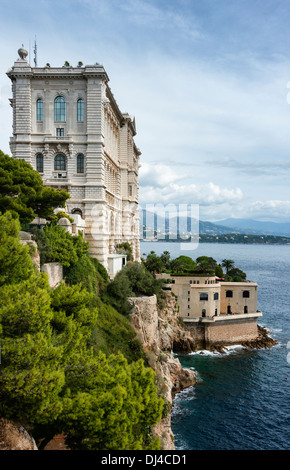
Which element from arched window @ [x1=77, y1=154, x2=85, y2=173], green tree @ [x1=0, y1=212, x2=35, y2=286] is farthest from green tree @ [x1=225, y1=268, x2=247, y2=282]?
green tree @ [x1=0, y1=212, x2=35, y2=286]

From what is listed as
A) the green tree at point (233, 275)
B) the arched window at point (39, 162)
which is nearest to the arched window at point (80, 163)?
the arched window at point (39, 162)

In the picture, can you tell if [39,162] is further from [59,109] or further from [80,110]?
[80,110]

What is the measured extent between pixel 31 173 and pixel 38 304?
55.7ft

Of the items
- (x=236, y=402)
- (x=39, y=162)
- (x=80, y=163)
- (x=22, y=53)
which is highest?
(x=22, y=53)

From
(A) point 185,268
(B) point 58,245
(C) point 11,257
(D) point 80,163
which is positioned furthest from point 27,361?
(A) point 185,268

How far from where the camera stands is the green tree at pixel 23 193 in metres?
26.1

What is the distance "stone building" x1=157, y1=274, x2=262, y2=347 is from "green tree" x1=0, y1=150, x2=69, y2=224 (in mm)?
26469

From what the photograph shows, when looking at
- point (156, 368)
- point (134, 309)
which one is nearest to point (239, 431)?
point (156, 368)

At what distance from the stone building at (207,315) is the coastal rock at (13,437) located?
39.7 metres

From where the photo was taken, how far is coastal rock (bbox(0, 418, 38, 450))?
11731 mm

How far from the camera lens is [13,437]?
12078mm

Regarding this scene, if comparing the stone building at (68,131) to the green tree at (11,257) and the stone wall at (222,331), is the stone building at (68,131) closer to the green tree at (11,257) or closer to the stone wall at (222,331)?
the green tree at (11,257)

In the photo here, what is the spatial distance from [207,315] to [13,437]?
42.5 metres

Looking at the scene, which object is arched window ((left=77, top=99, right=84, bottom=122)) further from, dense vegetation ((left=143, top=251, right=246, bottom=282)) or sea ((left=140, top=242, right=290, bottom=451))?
sea ((left=140, top=242, right=290, bottom=451))
